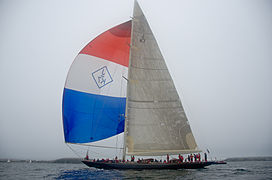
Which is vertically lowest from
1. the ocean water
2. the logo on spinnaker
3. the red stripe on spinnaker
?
the ocean water

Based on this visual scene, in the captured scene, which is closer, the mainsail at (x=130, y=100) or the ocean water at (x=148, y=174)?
the ocean water at (x=148, y=174)

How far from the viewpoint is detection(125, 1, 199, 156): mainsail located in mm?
19625

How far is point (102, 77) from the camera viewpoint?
21422 mm

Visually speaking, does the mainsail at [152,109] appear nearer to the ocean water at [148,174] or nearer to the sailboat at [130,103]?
the sailboat at [130,103]

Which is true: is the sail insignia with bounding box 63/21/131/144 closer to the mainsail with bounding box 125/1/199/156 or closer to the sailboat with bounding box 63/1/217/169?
the sailboat with bounding box 63/1/217/169

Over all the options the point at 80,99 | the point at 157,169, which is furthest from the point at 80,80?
the point at 157,169

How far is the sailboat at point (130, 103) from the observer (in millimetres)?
19672

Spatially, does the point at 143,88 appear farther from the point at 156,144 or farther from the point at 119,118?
the point at 156,144

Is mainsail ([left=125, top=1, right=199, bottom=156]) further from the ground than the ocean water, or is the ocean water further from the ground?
mainsail ([left=125, top=1, right=199, bottom=156])

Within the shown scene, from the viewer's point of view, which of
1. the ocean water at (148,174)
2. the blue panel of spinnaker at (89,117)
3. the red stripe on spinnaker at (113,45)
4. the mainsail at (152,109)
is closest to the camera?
the ocean water at (148,174)

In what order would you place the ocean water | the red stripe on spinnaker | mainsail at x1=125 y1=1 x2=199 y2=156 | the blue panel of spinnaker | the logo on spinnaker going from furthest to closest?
the red stripe on spinnaker
the logo on spinnaker
the blue panel of spinnaker
mainsail at x1=125 y1=1 x2=199 y2=156
the ocean water

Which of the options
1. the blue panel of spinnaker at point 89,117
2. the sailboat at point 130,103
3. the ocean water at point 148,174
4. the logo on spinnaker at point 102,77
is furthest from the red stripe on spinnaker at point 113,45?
the ocean water at point 148,174

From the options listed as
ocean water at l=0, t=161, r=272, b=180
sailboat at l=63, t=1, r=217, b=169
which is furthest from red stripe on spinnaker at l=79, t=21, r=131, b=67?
ocean water at l=0, t=161, r=272, b=180

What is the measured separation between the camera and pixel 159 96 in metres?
20.4
